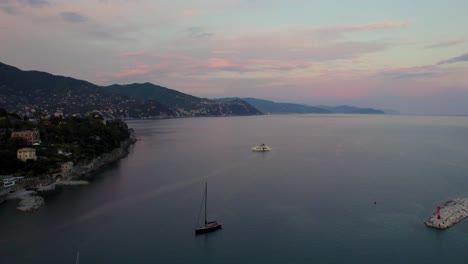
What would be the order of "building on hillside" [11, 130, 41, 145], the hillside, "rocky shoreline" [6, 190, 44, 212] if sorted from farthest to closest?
the hillside, "building on hillside" [11, 130, 41, 145], "rocky shoreline" [6, 190, 44, 212]

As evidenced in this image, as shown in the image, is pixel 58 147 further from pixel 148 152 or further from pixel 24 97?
pixel 24 97

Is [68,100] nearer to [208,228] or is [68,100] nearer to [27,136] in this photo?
[27,136]

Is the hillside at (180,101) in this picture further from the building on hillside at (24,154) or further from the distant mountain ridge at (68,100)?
the building on hillside at (24,154)

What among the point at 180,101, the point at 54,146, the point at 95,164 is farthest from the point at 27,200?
the point at 180,101

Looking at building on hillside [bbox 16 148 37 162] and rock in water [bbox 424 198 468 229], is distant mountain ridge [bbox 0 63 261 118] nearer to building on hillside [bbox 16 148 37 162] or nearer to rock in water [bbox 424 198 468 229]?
building on hillside [bbox 16 148 37 162]

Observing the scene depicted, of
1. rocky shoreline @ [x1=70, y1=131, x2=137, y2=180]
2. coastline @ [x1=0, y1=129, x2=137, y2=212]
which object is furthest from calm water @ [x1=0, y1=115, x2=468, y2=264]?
rocky shoreline @ [x1=70, y1=131, x2=137, y2=180]
